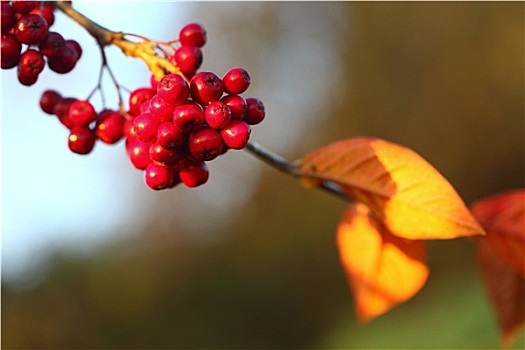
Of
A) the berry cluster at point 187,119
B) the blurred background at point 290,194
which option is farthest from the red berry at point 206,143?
the blurred background at point 290,194

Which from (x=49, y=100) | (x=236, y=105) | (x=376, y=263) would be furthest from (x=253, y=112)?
(x=376, y=263)

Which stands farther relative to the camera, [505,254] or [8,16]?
[505,254]

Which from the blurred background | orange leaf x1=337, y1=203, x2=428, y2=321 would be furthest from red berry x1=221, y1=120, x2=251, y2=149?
the blurred background

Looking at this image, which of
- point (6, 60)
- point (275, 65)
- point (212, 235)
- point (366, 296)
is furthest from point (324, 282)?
point (6, 60)

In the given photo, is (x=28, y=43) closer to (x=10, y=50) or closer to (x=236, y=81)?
(x=10, y=50)

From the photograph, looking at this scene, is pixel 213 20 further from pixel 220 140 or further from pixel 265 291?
pixel 220 140

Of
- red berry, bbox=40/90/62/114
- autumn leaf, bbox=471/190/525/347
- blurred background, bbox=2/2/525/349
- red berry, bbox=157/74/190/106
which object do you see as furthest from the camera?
blurred background, bbox=2/2/525/349

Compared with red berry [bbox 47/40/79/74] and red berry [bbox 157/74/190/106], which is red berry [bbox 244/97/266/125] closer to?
red berry [bbox 157/74/190/106]
